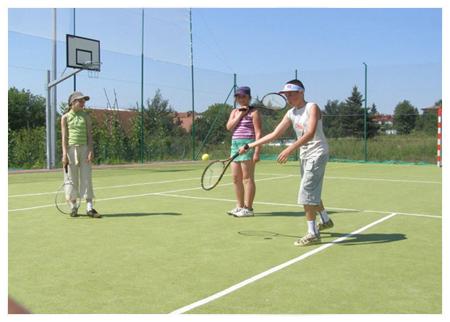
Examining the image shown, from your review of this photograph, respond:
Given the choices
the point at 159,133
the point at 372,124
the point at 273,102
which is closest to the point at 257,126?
the point at 273,102

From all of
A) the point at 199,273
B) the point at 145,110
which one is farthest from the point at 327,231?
the point at 145,110

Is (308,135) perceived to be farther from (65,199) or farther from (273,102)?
(65,199)

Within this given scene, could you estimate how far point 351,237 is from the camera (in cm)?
545

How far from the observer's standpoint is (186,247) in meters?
4.93

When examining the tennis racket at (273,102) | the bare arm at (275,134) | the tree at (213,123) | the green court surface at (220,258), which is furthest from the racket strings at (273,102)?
the tree at (213,123)

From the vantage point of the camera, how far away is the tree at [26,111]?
1143 inches

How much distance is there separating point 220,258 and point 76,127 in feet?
10.3

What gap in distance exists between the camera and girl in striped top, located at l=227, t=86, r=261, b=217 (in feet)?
22.1

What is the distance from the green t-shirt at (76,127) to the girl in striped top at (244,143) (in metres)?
1.87

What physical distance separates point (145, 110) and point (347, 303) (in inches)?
710

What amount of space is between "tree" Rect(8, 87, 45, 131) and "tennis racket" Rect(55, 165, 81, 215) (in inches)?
915

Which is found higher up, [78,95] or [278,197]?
[78,95]

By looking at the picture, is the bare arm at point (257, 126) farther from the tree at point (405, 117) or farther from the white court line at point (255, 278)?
the tree at point (405, 117)
